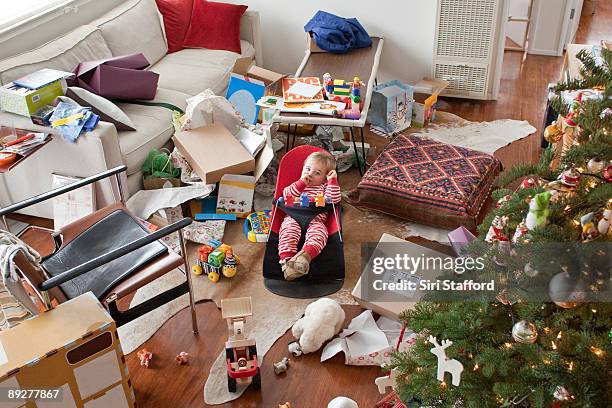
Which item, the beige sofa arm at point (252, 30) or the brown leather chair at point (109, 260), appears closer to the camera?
the brown leather chair at point (109, 260)

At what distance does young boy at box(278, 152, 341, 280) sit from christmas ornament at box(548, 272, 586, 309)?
1531mm

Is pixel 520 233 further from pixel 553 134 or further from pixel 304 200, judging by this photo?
pixel 304 200

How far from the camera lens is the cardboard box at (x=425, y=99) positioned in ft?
14.4

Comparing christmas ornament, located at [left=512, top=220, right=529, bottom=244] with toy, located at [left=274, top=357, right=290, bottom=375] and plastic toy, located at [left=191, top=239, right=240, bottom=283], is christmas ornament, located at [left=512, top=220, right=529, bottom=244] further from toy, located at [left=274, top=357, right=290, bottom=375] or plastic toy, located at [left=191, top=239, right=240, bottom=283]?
plastic toy, located at [left=191, top=239, right=240, bottom=283]

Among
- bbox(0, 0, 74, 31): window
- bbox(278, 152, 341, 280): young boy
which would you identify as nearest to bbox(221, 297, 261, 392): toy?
bbox(278, 152, 341, 280): young boy

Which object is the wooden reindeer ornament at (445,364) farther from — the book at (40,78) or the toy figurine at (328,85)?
the book at (40,78)

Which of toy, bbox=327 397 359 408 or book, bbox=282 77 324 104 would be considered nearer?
toy, bbox=327 397 359 408

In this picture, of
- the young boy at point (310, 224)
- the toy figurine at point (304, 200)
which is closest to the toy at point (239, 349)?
the young boy at point (310, 224)

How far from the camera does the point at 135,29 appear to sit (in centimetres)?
431

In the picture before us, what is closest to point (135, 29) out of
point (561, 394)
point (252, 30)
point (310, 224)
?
point (252, 30)

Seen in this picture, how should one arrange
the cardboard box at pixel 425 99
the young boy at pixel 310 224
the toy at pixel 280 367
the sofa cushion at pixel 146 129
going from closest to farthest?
the toy at pixel 280 367 < the young boy at pixel 310 224 < the sofa cushion at pixel 146 129 < the cardboard box at pixel 425 99

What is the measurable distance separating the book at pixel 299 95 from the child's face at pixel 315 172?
525 mm

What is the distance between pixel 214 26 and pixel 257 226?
1.91 metres

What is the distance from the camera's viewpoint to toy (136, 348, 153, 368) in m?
2.67
